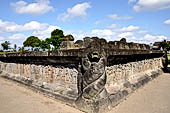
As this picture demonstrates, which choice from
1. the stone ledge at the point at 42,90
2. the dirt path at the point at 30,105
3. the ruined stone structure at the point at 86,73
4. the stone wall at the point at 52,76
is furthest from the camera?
the stone wall at the point at 52,76

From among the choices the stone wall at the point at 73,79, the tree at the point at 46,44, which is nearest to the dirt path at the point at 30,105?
the stone wall at the point at 73,79

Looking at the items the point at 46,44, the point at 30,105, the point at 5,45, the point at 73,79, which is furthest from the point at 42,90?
the point at 5,45

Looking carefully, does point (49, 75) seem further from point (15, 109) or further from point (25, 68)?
point (25, 68)

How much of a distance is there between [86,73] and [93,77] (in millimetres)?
176

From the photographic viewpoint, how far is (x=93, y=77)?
285 cm

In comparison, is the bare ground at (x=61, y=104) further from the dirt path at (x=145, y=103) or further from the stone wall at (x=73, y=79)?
the stone wall at (x=73, y=79)

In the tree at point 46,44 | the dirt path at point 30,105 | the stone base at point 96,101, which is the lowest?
the dirt path at point 30,105

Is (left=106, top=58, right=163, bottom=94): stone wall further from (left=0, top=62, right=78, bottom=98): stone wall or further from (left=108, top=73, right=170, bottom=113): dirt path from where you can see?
(left=0, top=62, right=78, bottom=98): stone wall

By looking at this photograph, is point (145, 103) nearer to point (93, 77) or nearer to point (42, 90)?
point (93, 77)

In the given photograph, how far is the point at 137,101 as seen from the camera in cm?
363

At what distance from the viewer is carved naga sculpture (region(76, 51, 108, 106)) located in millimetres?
2850

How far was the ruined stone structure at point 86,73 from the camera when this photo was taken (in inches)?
114

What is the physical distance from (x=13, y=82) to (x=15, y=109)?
324 centimetres

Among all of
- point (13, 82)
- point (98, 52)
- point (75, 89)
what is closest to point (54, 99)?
point (75, 89)
